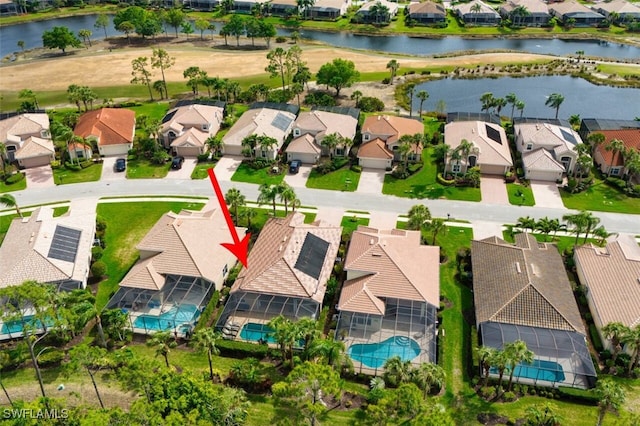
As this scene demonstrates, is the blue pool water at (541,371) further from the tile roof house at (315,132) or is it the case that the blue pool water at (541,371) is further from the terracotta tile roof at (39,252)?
the tile roof house at (315,132)

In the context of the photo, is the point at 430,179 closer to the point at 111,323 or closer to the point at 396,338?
the point at 396,338

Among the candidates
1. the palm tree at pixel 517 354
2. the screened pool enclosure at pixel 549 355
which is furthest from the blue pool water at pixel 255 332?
the palm tree at pixel 517 354

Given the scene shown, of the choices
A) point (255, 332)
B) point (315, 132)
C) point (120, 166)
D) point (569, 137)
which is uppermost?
point (315, 132)

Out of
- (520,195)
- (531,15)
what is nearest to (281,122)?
(520,195)

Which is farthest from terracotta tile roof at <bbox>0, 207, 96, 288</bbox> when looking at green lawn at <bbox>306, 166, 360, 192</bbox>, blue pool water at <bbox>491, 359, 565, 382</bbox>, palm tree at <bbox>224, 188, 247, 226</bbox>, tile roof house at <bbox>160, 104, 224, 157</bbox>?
blue pool water at <bbox>491, 359, 565, 382</bbox>

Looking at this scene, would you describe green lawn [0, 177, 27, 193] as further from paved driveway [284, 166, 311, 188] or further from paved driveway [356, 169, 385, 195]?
paved driveway [356, 169, 385, 195]

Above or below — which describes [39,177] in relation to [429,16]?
below

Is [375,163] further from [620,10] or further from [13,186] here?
[620,10]
